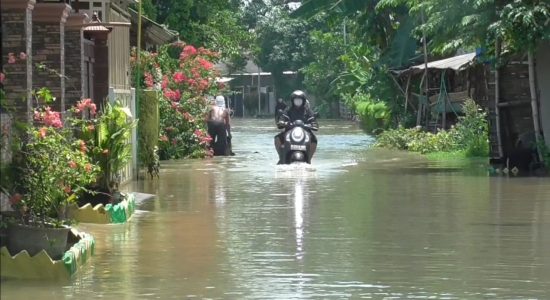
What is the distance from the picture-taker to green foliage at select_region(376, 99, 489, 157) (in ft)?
101

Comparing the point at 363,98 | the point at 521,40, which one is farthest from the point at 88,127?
the point at 363,98

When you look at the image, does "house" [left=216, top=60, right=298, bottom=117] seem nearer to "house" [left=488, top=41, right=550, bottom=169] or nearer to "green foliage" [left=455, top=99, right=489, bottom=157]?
"green foliage" [left=455, top=99, right=489, bottom=157]

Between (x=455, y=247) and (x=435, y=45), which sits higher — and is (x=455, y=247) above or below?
below

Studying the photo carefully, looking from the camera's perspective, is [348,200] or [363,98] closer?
[348,200]

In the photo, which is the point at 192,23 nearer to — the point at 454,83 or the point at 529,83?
the point at 454,83

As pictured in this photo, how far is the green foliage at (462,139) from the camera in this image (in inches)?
1211

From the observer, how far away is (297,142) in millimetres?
25781

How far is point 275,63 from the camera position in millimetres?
85000

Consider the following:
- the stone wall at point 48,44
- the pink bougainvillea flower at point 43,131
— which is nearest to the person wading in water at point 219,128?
the stone wall at point 48,44

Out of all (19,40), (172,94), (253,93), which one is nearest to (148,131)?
(172,94)

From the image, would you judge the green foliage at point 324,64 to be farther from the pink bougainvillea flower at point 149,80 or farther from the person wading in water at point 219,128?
the pink bougainvillea flower at point 149,80

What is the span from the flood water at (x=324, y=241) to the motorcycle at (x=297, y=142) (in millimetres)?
1897

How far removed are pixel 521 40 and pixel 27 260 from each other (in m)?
13.2

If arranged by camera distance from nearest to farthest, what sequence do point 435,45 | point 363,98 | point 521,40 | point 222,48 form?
point 521,40 → point 435,45 → point 222,48 → point 363,98
